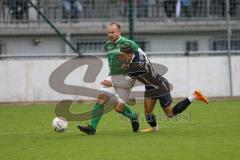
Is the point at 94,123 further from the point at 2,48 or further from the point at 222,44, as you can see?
the point at 222,44

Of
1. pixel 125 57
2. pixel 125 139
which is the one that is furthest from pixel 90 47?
pixel 125 139

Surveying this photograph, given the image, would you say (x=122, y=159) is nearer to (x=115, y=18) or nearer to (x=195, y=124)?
(x=195, y=124)

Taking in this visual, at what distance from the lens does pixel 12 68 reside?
21562 mm

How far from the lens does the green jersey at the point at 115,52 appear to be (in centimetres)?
1326

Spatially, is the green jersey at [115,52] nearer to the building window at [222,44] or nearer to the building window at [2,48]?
the building window at [2,48]

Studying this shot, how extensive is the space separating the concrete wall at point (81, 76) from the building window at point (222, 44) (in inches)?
75.4

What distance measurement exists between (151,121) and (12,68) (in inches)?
343

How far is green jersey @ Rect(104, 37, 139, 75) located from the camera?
43.5ft

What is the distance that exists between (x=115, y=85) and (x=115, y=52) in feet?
2.18

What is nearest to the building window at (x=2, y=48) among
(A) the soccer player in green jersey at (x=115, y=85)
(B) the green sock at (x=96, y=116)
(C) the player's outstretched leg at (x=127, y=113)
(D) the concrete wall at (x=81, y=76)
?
(D) the concrete wall at (x=81, y=76)

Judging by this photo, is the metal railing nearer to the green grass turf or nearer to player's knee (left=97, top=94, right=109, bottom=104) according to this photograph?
the green grass turf

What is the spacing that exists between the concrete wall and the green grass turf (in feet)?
10.4

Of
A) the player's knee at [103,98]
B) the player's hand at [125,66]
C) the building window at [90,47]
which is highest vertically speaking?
the player's hand at [125,66]

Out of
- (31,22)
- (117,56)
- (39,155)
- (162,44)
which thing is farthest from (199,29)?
(39,155)
